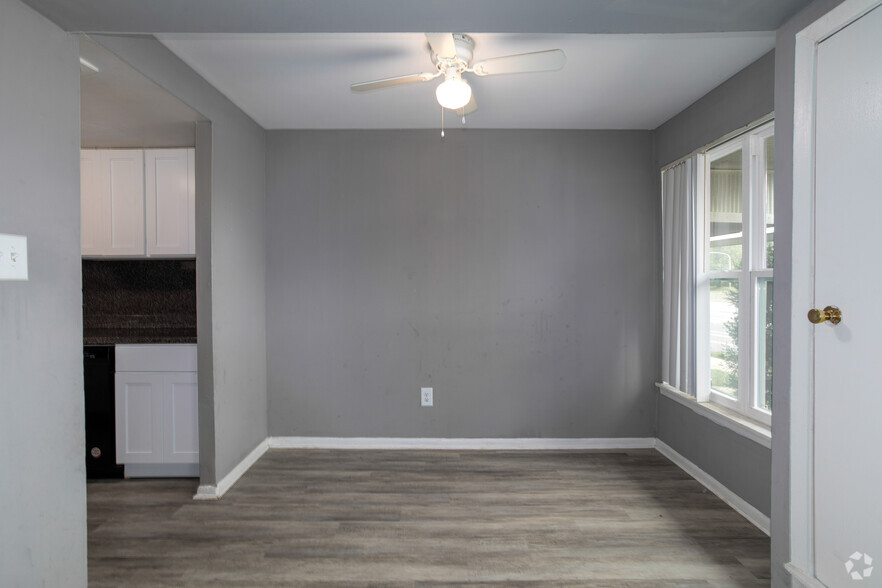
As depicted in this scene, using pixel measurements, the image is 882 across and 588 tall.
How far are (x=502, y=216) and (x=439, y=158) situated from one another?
0.63 m

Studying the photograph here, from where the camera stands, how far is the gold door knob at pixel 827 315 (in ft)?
4.90

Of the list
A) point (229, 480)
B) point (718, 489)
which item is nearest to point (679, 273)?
point (718, 489)

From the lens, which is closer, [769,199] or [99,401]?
[769,199]

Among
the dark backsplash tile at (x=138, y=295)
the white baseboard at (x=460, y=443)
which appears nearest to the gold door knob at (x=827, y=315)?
the white baseboard at (x=460, y=443)

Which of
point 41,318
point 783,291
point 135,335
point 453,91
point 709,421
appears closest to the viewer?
point 41,318

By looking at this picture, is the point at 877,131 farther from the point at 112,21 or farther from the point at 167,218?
the point at 167,218

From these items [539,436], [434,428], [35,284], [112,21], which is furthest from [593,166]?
[35,284]

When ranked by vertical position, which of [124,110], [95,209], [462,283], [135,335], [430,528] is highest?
[124,110]

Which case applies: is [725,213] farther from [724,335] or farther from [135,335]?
[135,335]

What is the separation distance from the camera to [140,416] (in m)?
3.02

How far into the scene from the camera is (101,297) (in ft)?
11.6

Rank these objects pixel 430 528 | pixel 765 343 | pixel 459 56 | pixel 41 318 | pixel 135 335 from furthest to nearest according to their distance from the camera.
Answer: pixel 135 335 < pixel 765 343 < pixel 430 528 < pixel 459 56 < pixel 41 318

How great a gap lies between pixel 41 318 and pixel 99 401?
68.5 inches

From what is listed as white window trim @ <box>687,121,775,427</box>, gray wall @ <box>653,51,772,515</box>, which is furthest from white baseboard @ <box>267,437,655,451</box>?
white window trim @ <box>687,121,775,427</box>
